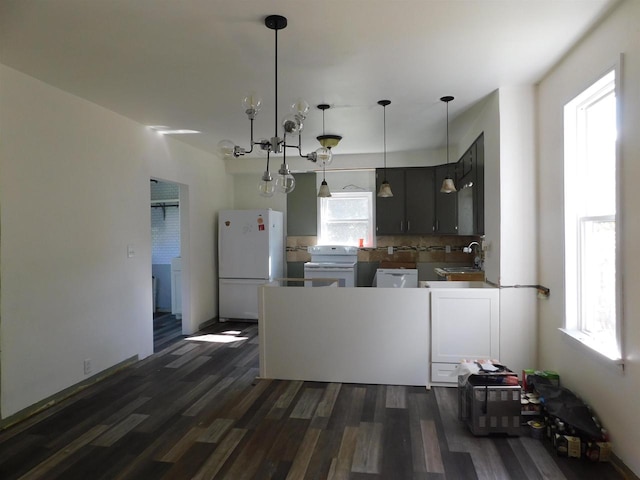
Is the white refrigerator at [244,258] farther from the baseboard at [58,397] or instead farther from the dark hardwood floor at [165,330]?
the baseboard at [58,397]

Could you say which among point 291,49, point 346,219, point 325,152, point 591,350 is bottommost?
point 591,350

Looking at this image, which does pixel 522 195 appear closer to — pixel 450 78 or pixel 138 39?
pixel 450 78

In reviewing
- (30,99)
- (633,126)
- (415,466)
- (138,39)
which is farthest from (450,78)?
(30,99)

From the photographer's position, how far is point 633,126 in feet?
6.84

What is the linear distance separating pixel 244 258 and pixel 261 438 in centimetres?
350

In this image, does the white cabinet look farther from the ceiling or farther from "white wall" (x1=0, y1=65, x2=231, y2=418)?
"white wall" (x1=0, y1=65, x2=231, y2=418)

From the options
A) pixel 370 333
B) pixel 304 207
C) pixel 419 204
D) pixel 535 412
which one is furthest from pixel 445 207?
pixel 535 412

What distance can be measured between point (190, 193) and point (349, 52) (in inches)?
132

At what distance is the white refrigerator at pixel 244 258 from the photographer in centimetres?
588

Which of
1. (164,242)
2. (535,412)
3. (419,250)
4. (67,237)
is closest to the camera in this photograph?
(535,412)

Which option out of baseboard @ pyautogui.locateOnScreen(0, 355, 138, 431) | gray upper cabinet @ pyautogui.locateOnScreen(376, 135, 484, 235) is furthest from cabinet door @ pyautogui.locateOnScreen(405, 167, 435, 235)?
baseboard @ pyautogui.locateOnScreen(0, 355, 138, 431)

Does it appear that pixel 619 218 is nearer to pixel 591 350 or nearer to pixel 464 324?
pixel 591 350

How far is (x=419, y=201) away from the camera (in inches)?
231

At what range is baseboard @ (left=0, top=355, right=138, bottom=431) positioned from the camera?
2878mm
